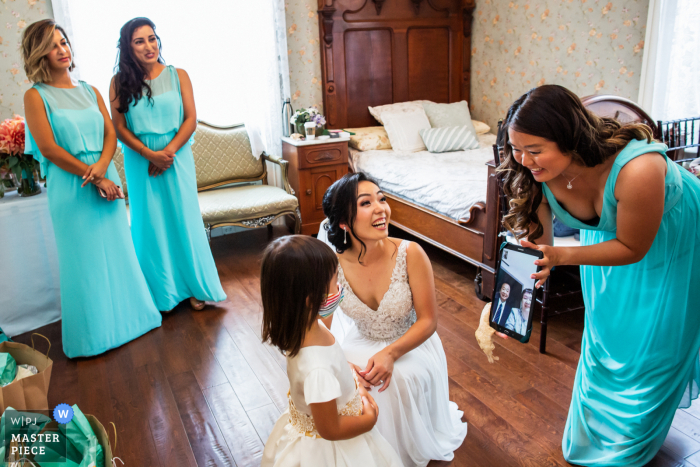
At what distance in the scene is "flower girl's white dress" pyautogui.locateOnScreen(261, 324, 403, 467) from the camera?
1.24 m

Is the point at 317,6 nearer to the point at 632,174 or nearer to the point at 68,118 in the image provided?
the point at 68,118

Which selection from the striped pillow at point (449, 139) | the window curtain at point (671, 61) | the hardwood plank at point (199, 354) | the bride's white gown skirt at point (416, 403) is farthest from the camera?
the striped pillow at point (449, 139)

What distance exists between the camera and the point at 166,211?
3.06m

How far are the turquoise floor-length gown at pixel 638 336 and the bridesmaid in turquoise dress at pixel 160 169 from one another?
6.97 feet

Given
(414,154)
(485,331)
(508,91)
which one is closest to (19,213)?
(485,331)

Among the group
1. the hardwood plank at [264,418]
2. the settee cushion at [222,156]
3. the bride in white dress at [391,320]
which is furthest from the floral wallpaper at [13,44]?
the bride in white dress at [391,320]

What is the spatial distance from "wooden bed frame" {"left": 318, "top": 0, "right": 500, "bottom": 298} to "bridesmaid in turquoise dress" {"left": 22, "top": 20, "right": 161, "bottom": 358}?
104 inches

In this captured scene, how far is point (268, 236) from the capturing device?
15.4ft

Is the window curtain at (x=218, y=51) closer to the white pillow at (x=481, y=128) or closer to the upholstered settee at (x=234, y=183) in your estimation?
the upholstered settee at (x=234, y=183)

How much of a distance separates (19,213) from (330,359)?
247 centimetres

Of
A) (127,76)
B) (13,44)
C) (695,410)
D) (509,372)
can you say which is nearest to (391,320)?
(509,372)

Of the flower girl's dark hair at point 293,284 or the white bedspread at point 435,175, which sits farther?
the white bedspread at point 435,175

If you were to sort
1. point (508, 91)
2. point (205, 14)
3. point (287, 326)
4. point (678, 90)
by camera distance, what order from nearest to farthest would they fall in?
point (287, 326), point (678, 90), point (205, 14), point (508, 91)

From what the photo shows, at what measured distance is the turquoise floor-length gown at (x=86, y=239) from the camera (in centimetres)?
255
